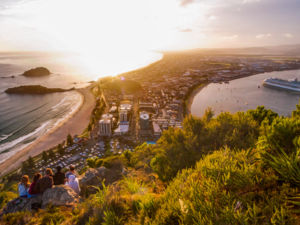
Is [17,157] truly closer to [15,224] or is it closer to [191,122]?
[15,224]

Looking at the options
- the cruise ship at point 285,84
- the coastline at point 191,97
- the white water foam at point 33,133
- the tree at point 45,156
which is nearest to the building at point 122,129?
the tree at point 45,156

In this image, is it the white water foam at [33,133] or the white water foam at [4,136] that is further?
the white water foam at [4,136]

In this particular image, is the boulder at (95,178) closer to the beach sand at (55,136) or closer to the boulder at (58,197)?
the boulder at (58,197)

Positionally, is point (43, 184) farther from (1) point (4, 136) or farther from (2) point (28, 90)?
(2) point (28, 90)

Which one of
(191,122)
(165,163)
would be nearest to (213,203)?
(165,163)

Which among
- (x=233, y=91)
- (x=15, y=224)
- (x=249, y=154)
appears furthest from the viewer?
A: (x=233, y=91)

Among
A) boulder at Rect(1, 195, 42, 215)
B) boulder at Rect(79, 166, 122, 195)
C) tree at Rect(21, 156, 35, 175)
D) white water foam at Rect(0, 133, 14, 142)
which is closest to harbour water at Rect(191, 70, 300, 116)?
boulder at Rect(79, 166, 122, 195)

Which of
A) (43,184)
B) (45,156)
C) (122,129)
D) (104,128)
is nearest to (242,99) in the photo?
(122,129)

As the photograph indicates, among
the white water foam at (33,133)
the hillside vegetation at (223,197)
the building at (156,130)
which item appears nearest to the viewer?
the hillside vegetation at (223,197)
